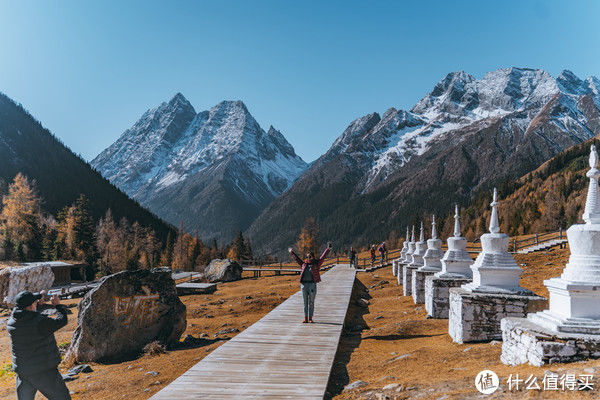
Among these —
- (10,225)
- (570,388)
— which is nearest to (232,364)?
(570,388)

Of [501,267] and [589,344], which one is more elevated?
[501,267]

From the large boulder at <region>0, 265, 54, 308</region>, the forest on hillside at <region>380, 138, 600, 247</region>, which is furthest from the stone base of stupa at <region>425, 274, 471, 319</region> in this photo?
the forest on hillside at <region>380, 138, 600, 247</region>

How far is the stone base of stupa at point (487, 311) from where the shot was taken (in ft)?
27.1

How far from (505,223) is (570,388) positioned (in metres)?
91.2

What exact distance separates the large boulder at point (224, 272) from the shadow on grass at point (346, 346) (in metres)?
21.8

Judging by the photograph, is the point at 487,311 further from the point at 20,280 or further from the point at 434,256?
the point at 20,280

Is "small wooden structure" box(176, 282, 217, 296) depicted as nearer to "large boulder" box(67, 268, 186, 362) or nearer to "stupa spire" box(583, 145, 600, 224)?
"large boulder" box(67, 268, 186, 362)

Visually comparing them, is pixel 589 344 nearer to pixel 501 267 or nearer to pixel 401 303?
pixel 501 267

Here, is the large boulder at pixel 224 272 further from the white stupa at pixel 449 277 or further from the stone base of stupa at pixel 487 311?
the stone base of stupa at pixel 487 311

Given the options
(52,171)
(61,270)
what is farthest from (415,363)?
(52,171)

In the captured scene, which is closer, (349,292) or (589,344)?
(589,344)

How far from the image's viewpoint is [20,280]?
34688mm

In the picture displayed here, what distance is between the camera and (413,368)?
7.19 metres

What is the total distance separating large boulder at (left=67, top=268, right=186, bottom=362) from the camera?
1193 cm
